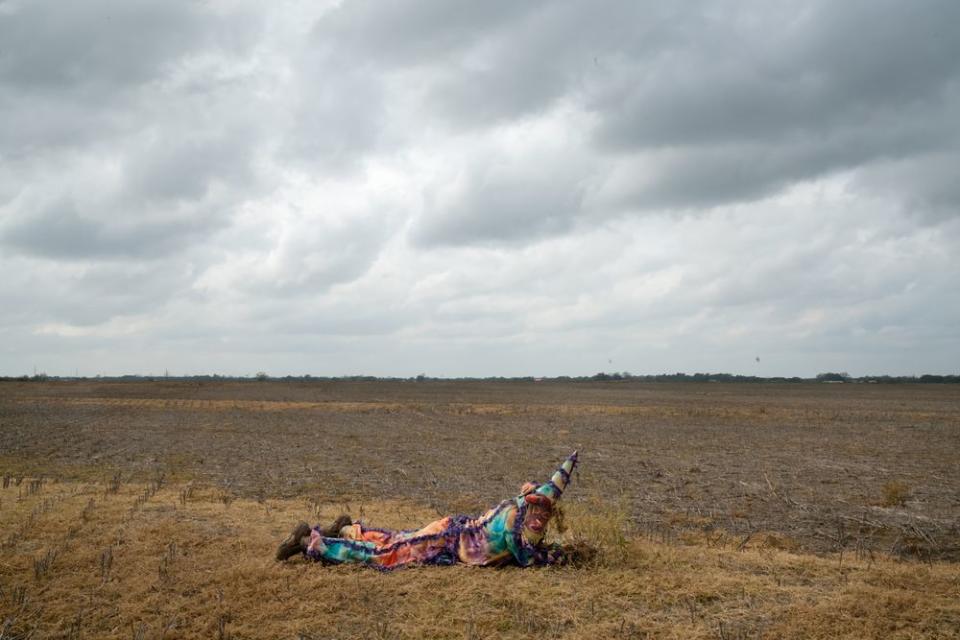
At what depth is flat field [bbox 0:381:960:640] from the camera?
19.6 feet

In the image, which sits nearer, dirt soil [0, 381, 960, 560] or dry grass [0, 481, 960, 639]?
dry grass [0, 481, 960, 639]

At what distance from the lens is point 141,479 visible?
47.0 feet

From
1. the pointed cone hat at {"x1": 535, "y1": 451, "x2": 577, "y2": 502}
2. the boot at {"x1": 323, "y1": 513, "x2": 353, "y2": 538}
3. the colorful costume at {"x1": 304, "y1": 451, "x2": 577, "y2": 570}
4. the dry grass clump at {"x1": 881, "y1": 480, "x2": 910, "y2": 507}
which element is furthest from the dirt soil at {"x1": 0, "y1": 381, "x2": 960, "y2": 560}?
the boot at {"x1": 323, "y1": 513, "x2": 353, "y2": 538}

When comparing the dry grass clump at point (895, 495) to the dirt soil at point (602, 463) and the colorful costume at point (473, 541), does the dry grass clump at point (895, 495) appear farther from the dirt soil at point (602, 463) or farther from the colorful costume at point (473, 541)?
the colorful costume at point (473, 541)

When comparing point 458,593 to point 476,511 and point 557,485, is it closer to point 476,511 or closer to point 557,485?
point 557,485

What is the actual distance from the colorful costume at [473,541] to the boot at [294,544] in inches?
3.0

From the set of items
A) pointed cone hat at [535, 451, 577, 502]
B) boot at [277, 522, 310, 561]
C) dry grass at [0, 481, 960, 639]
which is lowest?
dry grass at [0, 481, 960, 639]

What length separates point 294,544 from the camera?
751 centimetres

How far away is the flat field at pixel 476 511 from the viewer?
598 cm

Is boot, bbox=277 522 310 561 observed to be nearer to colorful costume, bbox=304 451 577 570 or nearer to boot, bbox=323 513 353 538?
colorful costume, bbox=304 451 577 570

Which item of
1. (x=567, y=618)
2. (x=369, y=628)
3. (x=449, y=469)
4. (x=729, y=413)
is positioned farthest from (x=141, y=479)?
(x=729, y=413)

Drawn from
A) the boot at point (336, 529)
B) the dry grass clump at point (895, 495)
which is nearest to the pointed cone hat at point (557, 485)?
the boot at point (336, 529)

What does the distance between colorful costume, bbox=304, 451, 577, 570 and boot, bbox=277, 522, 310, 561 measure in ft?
0.25

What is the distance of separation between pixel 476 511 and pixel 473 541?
13.5ft
